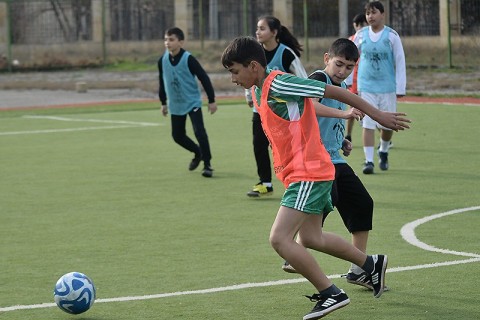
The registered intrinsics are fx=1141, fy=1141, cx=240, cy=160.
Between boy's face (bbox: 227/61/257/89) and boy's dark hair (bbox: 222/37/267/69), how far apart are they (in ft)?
0.07

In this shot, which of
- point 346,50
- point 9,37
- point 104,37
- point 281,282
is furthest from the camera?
point 104,37

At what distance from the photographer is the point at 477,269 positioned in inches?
337

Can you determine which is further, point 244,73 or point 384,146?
point 384,146

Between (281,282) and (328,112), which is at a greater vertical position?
(328,112)

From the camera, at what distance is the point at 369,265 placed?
7711 mm

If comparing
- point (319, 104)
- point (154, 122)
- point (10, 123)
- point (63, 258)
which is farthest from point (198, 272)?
point (10, 123)

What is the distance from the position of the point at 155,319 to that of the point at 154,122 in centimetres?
1517

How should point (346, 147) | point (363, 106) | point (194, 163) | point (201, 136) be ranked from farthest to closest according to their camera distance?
1. point (194, 163)
2. point (201, 136)
3. point (346, 147)
4. point (363, 106)

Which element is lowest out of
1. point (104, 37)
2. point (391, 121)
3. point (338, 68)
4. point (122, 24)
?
point (391, 121)

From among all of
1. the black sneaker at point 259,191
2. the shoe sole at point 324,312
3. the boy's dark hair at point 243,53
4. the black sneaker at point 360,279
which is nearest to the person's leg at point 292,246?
the shoe sole at point 324,312

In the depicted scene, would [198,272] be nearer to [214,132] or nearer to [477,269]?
[477,269]

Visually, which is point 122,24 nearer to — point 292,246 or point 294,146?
point 294,146

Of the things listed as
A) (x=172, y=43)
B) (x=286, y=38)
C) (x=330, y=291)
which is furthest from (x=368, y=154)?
(x=330, y=291)

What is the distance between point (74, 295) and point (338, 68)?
240cm
